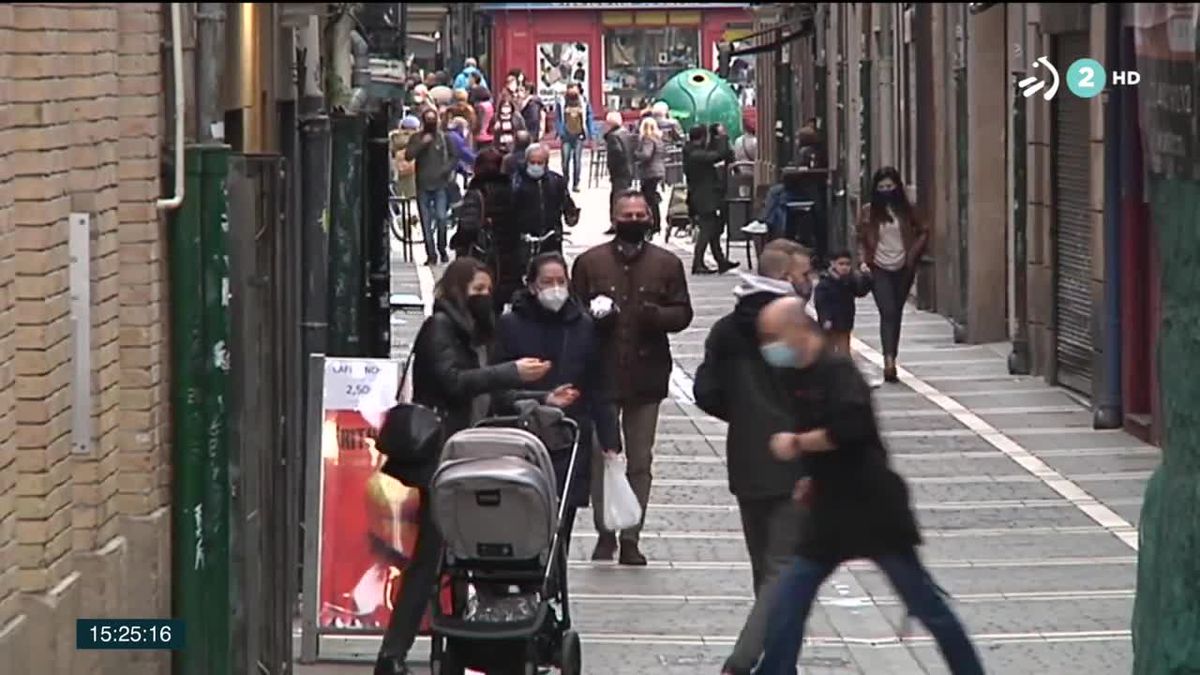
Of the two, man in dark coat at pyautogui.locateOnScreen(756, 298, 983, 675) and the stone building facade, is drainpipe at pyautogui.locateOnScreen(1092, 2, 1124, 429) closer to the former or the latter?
the stone building facade

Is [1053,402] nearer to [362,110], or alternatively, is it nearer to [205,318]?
[362,110]

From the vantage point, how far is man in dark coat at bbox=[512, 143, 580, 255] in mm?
26203

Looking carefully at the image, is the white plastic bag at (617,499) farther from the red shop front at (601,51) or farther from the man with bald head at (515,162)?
the red shop front at (601,51)

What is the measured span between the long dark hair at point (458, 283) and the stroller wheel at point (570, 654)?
162 cm

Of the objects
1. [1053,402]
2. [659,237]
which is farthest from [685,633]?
[659,237]

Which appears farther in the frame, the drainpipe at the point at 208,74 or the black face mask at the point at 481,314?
the black face mask at the point at 481,314

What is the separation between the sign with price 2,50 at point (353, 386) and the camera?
1125cm

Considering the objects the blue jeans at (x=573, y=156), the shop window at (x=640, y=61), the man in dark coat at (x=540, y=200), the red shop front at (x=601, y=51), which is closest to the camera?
the man in dark coat at (x=540, y=200)

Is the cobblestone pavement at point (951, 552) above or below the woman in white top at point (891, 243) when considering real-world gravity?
below

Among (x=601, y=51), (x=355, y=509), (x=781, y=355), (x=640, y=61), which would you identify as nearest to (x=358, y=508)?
(x=355, y=509)

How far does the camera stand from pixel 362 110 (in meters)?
14.9
